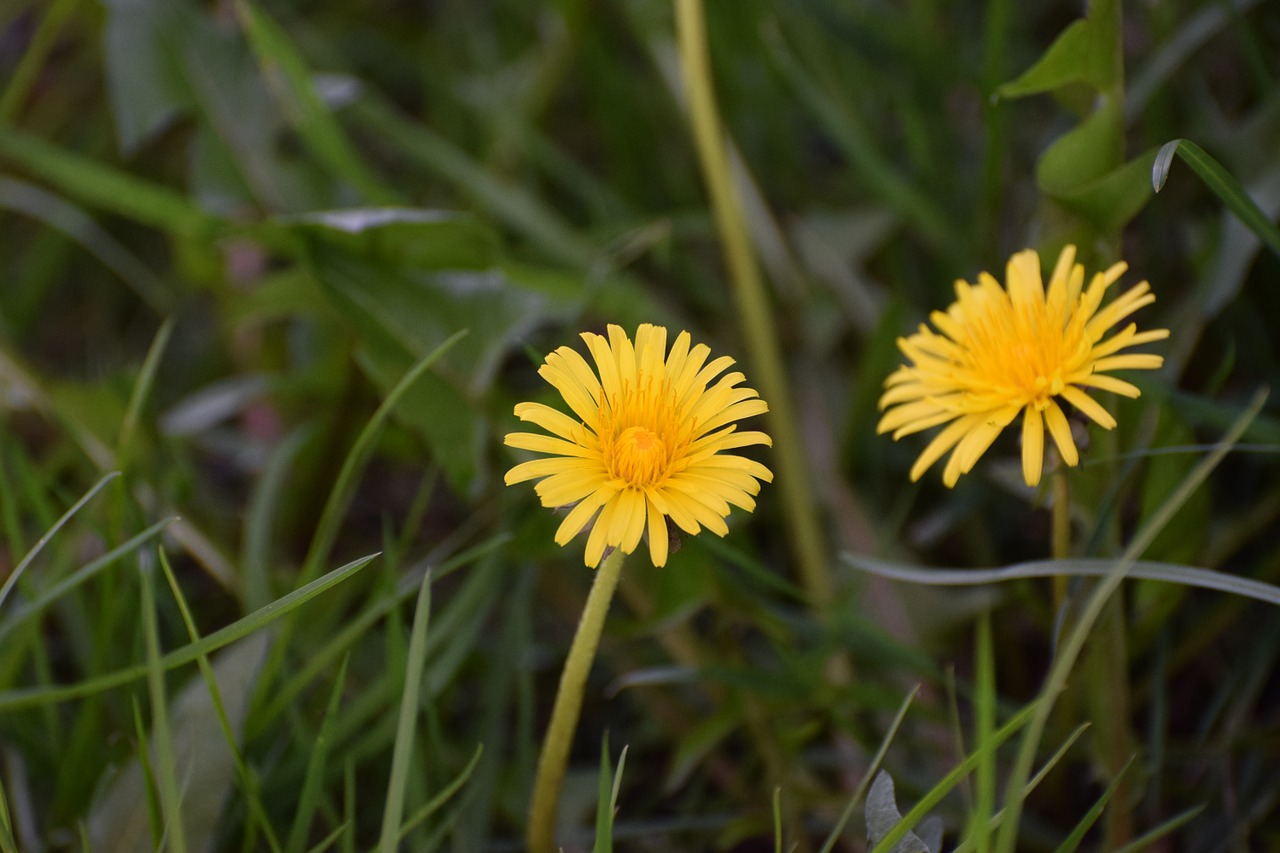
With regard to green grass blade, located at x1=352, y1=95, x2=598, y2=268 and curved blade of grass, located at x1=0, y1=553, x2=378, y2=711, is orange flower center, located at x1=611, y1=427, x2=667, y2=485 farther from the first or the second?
green grass blade, located at x1=352, y1=95, x2=598, y2=268

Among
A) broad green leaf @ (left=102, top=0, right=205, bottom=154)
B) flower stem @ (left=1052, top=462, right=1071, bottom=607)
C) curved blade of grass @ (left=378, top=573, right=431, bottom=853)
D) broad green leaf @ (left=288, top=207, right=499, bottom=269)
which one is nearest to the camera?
curved blade of grass @ (left=378, top=573, right=431, bottom=853)

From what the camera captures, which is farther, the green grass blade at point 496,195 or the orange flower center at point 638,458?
the green grass blade at point 496,195

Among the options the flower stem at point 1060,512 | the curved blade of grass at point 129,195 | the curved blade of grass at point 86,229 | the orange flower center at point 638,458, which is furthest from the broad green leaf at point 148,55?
the flower stem at point 1060,512

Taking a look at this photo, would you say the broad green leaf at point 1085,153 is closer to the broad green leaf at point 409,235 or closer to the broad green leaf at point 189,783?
the broad green leaf at point 409,235

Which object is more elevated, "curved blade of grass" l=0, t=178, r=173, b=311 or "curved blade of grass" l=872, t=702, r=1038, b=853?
"curved blade of grass" l=0, t=178, r=173, b=311

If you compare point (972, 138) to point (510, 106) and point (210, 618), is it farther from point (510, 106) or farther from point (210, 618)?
point (210, 618)

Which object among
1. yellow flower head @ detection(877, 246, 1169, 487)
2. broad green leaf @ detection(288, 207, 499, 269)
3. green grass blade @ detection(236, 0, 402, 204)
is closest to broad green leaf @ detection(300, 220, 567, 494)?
broad green leaf @ detection(288, 207, 499, 269)

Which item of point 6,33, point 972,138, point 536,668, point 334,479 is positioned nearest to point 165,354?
point 334,479
